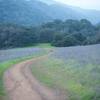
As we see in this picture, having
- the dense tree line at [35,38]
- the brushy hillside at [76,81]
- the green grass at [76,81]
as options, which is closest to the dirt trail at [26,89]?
the brushy hillside at [76,81]

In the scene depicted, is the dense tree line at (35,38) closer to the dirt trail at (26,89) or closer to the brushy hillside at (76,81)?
the brushy hillside at (76,81)

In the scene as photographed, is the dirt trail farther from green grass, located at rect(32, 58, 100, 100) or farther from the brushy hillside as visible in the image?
green grass, located at rect(32, 58, 100, 100)

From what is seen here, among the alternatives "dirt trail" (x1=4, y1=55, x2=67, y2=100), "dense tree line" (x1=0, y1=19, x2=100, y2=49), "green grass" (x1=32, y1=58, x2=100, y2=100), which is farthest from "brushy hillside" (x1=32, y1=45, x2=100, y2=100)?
"dense tree line" (x1=0, y1=19, x2=100, y2=49)

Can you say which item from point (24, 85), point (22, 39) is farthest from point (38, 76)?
point (22, 39)

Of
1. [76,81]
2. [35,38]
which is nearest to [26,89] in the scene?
[76,81]

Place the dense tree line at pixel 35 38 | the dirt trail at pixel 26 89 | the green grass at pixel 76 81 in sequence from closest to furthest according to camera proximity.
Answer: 1. the green grass at pixel 76 81
2. the dirt trail at pixel 26 89
3. the dense tree line at pixel 35 38

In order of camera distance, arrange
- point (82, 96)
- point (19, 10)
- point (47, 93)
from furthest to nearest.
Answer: point (19, 10)
point (47, 93)
point (82, 96)

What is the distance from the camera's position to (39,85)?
21.5 m

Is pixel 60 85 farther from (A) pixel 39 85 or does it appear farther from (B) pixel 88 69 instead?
(B) pixel 88 69

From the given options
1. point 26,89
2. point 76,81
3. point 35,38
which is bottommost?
point 35,38

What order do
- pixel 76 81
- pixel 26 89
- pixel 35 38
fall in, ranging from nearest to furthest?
pixel 26 89 < pixel 76 81 < pixel 35 38

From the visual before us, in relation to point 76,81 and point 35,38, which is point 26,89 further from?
point 35,38

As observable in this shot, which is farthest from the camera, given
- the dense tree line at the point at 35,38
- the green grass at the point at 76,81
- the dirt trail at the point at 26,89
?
the dense tree line at the point at 35,38

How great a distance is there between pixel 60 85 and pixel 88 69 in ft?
10.0
